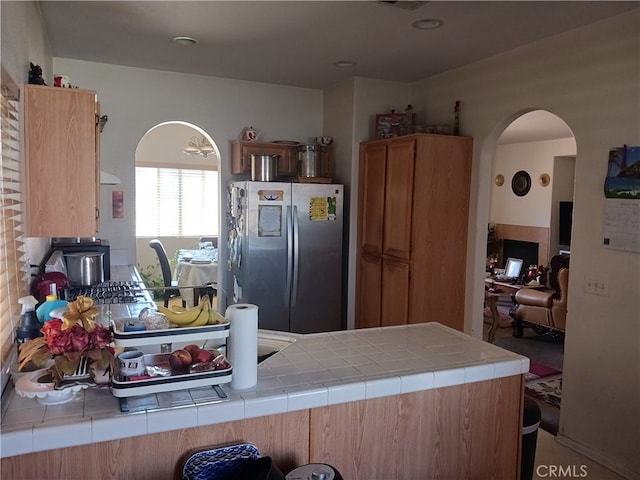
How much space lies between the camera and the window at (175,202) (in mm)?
7746

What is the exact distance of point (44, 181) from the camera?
2.27 m

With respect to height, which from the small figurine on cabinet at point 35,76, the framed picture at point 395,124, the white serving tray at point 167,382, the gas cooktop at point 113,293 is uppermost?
the framed picture at point 395,124

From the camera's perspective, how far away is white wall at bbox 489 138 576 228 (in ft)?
27.2

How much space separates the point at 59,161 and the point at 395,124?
2.73m

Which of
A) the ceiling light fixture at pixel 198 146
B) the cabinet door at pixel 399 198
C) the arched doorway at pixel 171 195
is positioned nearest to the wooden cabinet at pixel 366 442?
the cabinet door at pixel 399 198

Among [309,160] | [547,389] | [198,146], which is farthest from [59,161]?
[198,146]

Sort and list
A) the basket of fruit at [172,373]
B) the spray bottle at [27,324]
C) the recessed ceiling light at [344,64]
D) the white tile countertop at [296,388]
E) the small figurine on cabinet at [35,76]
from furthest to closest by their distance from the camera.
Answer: the recessed ceiling light at [344,64], the small figurine on cabinet at [35,76], the spray bottle at [27,324], the basket of fruit at [172,373], the white tile countertop at [296,388]

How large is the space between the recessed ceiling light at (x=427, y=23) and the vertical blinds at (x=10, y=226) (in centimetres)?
Result: 215

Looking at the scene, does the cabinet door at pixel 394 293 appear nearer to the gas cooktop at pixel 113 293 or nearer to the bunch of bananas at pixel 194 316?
the gas cooktop at pixel 113 293

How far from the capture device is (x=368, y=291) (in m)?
4.43

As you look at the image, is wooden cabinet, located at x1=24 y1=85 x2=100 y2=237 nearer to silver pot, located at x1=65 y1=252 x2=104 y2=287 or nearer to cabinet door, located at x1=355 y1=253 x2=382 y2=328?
silver pot, located at x1=65 y1=252 x2=104 y2=287

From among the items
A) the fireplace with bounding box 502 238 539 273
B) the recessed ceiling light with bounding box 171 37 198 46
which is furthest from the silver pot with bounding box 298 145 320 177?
the fireplace with bounding box 502 238 539 273

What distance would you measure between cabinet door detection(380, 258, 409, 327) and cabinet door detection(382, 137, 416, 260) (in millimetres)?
96

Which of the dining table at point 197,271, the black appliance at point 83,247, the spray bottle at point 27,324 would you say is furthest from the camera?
the dining table at point 197,271
